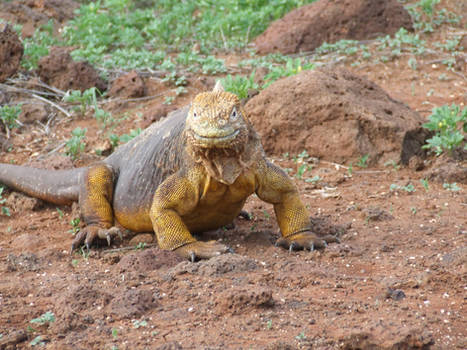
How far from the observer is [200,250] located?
557cm

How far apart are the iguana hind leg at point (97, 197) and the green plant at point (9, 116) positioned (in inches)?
134

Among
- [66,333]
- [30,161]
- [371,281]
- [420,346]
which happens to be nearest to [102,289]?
[66,333]

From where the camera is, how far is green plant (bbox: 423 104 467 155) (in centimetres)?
769

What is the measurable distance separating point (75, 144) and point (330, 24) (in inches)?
219

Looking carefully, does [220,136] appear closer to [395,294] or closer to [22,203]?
[395,294]

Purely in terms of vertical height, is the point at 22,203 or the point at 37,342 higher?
the point at 37,342

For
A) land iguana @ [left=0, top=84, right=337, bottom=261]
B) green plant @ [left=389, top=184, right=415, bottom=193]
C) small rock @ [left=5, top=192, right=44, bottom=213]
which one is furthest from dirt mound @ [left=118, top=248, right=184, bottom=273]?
green plant @ [left=389, top=184, right=415, bottom=193]

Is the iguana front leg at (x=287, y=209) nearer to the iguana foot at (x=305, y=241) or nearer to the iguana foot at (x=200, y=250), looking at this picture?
the iguana foot at (x=305, y=241)

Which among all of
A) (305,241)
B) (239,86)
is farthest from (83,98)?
(305,241)

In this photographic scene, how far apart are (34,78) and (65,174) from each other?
3.97 m

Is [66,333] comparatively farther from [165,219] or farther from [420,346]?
[420,346]

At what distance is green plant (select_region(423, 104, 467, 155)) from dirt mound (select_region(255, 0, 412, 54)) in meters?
4.62

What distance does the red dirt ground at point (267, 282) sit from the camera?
4082mm

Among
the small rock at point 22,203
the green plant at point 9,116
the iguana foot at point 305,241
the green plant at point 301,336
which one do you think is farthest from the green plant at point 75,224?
the green plant at point 301,336
